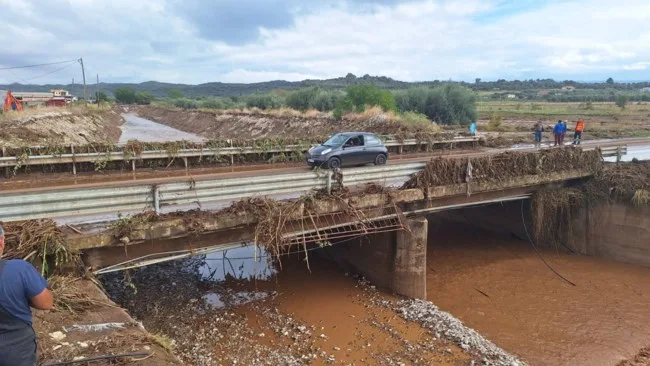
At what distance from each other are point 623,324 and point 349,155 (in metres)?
10.5

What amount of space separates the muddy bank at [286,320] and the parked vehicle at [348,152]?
4808 mm

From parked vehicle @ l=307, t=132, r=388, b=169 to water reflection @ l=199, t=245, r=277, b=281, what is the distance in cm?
448

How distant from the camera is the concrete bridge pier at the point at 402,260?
13.4m

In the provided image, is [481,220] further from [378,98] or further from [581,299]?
[378,98]

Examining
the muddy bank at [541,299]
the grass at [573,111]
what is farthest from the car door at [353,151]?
the grass at [573,111]

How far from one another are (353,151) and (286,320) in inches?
345

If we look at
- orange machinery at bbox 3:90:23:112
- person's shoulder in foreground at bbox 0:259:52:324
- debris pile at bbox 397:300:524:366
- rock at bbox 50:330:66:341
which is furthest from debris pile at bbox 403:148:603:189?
orange machinery at bbox 3:90:23:112

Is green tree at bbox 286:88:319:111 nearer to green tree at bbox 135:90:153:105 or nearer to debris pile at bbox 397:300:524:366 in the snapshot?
debris pile at bbox 397:300:524:366

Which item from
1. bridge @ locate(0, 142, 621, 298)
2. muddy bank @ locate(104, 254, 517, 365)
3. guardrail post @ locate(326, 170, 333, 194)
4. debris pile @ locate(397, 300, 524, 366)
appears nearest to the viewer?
bridge @ locate(0, 142, 621, 298)

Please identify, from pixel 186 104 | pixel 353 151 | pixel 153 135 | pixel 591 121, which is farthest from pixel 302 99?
pixel 186 104

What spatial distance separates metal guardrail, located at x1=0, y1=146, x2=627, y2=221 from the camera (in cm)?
850

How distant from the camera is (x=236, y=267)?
1559 cm

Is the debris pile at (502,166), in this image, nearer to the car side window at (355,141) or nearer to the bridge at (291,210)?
the bridge at (291,210)

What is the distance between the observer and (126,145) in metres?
20.2
